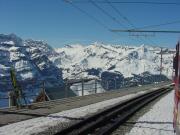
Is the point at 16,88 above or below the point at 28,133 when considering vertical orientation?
above

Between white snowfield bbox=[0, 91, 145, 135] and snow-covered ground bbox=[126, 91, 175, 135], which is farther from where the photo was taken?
snow-covered ground bbox=[126, 91, 175, 135]

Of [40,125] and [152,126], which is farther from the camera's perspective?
[152,126]

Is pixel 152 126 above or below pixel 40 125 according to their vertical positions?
below

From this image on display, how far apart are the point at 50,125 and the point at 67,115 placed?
169 inches

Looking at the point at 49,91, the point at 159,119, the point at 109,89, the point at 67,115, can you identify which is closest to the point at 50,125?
the point at 67,115

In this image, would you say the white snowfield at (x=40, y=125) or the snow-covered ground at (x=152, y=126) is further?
the snow-covered ground at (x=152, y=126)

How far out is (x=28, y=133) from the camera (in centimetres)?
1410

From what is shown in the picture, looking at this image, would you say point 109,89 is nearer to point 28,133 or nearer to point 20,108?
point 20,108

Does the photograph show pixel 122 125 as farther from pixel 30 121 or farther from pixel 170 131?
pixel 30 121

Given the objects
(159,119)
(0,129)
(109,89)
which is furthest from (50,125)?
(109,89)

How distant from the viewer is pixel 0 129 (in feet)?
47.9

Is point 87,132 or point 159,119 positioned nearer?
point 87,132

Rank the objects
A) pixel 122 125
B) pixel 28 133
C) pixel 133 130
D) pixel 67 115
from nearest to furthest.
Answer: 1. pixel 28 133
2. pixel 133 130
3. pixel 122 125
4. pixel 67 115

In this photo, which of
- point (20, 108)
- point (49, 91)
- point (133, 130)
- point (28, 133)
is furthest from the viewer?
point (49, 91)
